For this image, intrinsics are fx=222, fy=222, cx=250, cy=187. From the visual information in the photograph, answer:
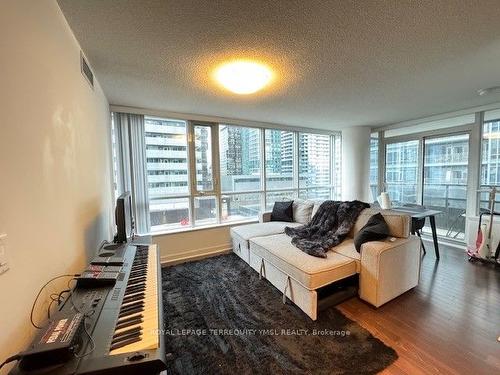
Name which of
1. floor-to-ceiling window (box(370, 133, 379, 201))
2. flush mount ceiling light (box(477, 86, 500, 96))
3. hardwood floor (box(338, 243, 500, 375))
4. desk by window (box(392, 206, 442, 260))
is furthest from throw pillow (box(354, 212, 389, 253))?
A: floor-to-ceiling window (box(370, 133, 379, 201))

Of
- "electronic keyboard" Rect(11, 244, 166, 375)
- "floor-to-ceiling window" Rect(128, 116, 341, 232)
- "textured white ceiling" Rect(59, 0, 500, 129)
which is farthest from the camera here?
"floor-to-ceiling window" Rect(128, 116, 341, 232)

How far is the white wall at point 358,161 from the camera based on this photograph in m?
4.65

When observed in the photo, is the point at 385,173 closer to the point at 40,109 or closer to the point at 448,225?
the point at 448,225

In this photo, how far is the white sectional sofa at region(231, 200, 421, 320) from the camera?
2.03 meters

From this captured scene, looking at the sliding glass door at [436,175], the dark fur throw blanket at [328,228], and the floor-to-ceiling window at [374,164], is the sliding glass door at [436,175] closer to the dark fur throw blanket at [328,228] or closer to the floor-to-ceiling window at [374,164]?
the floor-to-ceiling window at [374,164]

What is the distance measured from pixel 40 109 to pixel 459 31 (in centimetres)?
263

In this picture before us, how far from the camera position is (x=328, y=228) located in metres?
2.82

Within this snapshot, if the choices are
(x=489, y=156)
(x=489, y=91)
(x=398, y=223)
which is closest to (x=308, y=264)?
(x=398, y=223)

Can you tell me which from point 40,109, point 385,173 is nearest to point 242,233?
point 40,109

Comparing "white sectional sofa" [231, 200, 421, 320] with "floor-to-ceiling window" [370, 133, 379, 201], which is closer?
"white sectional sofa" [231, 200, 421, 320]

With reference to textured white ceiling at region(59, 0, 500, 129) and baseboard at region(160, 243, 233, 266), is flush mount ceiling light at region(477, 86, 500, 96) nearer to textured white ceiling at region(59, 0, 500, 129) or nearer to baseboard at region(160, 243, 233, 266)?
textured white ceiling at region(59, 0, 500, 129)

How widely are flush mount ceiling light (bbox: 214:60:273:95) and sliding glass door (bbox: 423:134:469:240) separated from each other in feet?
12.1

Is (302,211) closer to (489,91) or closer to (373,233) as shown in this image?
(373,233)

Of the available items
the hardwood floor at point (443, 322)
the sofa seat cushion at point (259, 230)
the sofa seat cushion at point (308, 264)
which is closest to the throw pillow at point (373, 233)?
the sofa seat cushion at point (308, 264)
